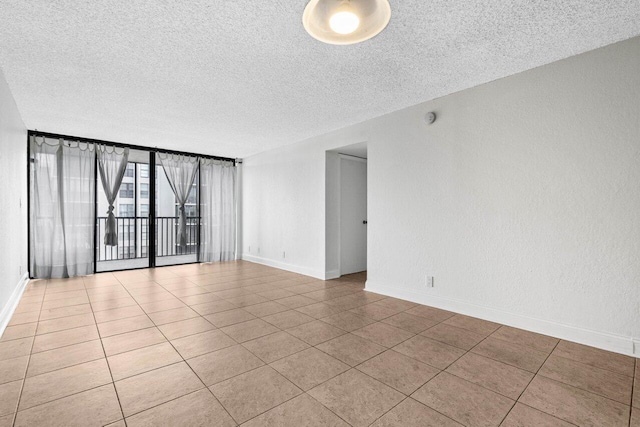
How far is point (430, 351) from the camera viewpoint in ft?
7.93

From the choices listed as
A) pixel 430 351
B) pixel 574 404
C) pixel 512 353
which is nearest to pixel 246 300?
pixel 430 351

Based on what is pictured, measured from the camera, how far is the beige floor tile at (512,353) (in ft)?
7.27

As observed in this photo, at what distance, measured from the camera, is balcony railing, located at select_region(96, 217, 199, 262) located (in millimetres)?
6445

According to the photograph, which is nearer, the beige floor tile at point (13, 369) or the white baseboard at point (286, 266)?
the beige floor tile at point (13, 369)

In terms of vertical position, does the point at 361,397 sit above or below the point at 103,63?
below

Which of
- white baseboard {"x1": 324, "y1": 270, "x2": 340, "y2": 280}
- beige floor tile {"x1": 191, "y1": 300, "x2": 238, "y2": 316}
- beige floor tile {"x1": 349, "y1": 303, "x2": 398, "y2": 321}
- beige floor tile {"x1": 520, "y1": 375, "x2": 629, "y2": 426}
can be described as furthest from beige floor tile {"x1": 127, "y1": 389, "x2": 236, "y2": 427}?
white baseboard {"x1": 324, "y1": 270, "x2": 340, "y2": 280}

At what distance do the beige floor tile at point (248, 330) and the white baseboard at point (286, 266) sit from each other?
2.13m

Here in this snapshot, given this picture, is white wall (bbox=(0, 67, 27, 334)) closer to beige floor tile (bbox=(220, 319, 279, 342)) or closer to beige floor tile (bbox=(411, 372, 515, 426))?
beige floor tile (bbox=(220, 319, 279, 342))

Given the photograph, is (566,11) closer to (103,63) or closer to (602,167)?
(602,167)

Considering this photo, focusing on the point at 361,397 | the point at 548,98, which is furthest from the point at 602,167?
the point at 361,397

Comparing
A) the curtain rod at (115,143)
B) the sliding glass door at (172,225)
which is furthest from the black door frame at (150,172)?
the sliding glass door at (172,225)

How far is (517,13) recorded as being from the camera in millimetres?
2045

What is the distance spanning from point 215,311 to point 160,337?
0.76 metres

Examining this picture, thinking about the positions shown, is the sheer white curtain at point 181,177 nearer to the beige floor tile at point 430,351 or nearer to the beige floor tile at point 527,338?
the beige floor tile at point 430,351
